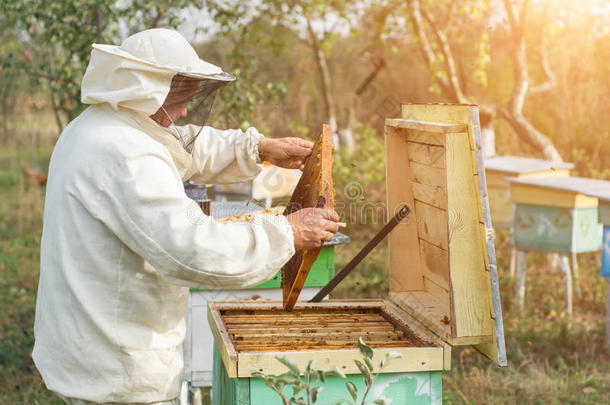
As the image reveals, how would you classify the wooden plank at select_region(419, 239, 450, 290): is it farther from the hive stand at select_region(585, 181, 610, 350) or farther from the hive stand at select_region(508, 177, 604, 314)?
the hive stand at select_region(508, 177, 604, 314)

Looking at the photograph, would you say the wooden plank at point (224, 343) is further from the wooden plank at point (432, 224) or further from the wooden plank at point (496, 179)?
the wooden plank at point (496, 179)

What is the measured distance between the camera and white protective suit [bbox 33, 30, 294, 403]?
5.66ft

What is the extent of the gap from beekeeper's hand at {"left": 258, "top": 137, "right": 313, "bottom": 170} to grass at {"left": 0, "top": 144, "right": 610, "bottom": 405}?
0.77 meters

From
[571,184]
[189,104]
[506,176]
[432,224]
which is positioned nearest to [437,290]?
[432,224]

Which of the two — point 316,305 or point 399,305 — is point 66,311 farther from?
point 399,305

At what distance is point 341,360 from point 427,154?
829 mm

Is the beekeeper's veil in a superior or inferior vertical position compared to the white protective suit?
superior

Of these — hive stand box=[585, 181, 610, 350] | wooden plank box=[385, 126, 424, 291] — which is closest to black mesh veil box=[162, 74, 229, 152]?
wooden plank box=[385, 126, 424, 291]

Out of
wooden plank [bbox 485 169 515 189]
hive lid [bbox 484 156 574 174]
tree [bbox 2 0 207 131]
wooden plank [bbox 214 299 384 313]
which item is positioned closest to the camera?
wooden plank [bbox 214 299 384 313]

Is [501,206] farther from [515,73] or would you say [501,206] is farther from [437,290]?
[437,290]

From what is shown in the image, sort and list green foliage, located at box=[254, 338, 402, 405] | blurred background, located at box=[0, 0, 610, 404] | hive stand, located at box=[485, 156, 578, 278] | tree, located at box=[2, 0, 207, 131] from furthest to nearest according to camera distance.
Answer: hive stand, located at box=[485, 156, 578, 278], tree, located at box=[2, 0, 207, 131], blurred background, located at box=[0, 0, 610, 404], green foliage, located at box=[254, 338, 402, 405]

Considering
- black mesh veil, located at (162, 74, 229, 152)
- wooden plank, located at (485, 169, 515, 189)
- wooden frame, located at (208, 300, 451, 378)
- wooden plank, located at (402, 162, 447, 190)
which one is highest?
black mesh veil, located at (162, 74, 229, 152)

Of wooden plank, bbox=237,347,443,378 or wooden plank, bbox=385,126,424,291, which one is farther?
wooden plank, bbox=385,126,424,291

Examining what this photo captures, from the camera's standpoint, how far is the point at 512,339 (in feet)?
15.6
